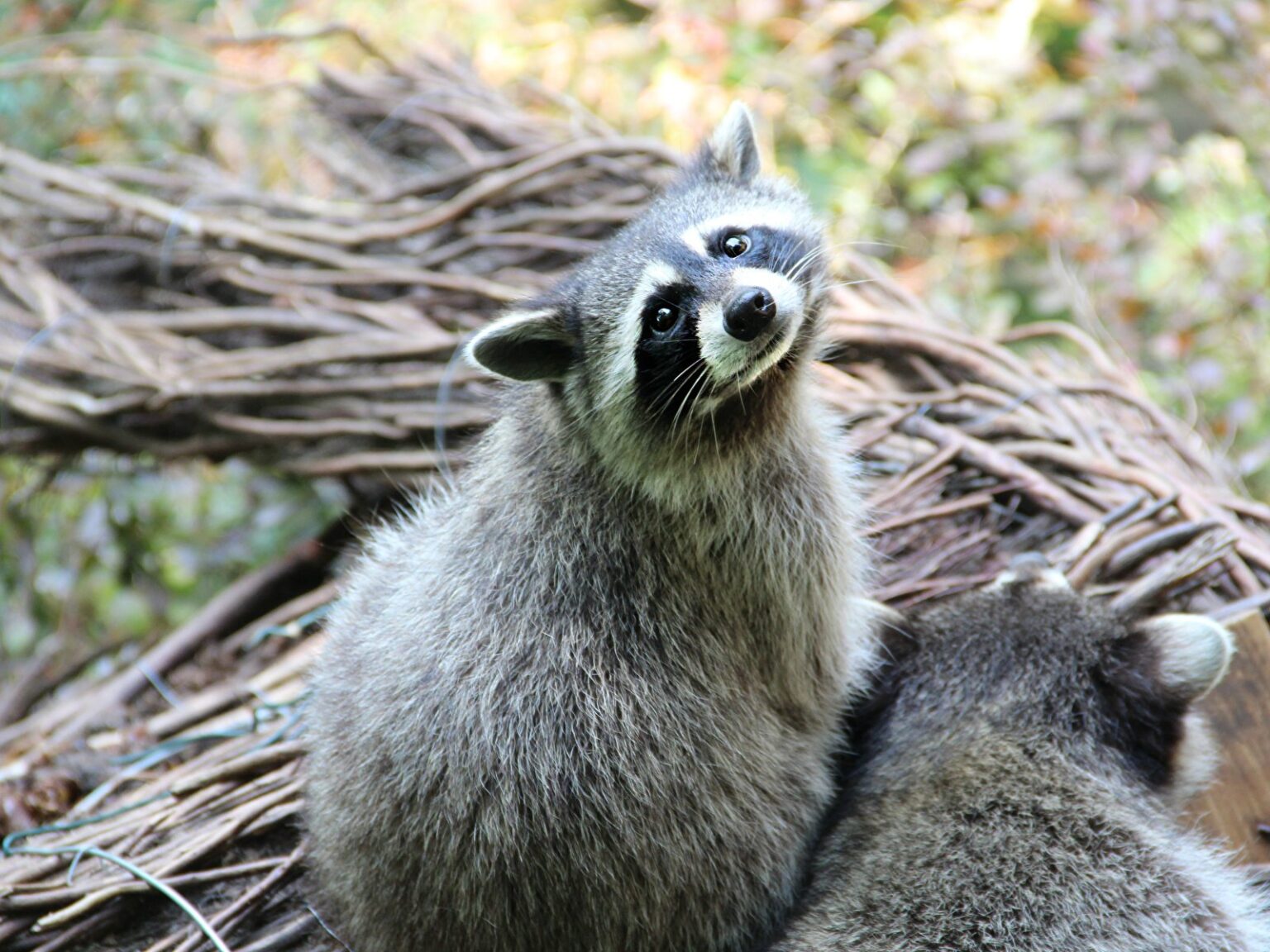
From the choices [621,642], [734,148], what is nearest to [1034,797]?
[621,642]

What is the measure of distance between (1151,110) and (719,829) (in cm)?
642

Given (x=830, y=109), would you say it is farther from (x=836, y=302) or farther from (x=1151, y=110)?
(x=836, y=302)

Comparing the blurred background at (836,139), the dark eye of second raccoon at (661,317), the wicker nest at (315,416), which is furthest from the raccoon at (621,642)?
the blurred background at (836,139)

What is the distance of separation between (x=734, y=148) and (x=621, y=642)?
1466mm

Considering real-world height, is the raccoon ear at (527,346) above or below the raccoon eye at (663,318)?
below

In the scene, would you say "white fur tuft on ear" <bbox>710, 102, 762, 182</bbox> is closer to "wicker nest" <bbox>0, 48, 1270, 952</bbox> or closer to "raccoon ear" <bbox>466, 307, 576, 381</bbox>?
"wicker nest" <bbox>0, 48, 1270, 952</bbox>

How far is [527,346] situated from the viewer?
2.98 meters

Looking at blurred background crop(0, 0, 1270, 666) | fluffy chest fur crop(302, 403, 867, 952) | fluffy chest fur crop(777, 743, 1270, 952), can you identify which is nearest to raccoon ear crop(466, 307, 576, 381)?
fluffy chest fur crop(302, 403, 867, 952)

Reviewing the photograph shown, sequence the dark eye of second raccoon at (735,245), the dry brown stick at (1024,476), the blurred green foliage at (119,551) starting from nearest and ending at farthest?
the dark eye of second raccoon at (735,245) < the dry brown stick at (1024,476) < the blurred green foliage at (119,551)

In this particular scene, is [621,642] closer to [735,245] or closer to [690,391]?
[690,391]

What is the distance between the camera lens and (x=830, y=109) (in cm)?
802

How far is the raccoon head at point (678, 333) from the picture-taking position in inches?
109

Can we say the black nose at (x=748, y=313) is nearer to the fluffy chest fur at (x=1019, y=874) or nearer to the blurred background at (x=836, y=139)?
the fluffy chest fur at (x=1019, y=874)

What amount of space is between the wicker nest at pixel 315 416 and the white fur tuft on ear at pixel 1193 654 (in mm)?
311
